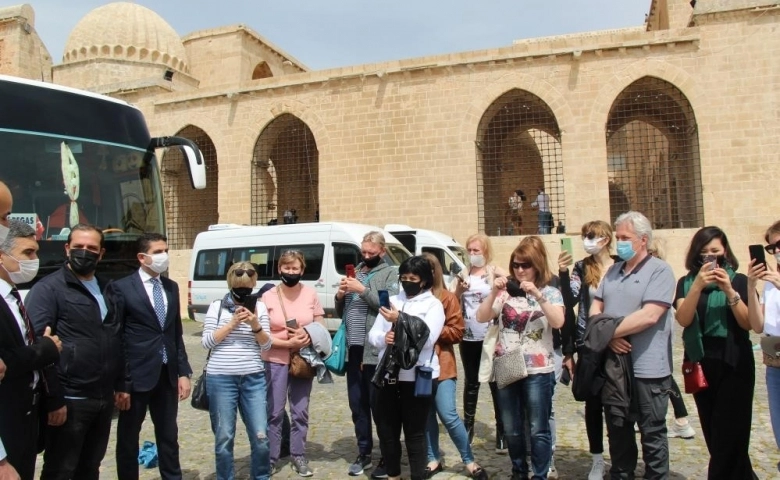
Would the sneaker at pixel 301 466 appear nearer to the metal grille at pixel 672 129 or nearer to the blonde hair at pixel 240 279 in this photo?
the blonde hair at pixel 240 279

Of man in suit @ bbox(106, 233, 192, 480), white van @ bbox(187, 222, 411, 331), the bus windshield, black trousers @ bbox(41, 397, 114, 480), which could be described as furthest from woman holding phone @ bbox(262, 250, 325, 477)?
white van @ bbox(187, 222, 411, 331)

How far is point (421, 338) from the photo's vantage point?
3395 millimetres

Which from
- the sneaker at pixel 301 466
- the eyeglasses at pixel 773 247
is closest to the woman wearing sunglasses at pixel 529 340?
the eyeglasses at pixel 773 247

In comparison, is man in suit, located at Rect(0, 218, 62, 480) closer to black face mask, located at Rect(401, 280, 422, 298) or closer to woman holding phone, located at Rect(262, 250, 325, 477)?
woman holding phone, located at Rect(262, 250, 325, 477)

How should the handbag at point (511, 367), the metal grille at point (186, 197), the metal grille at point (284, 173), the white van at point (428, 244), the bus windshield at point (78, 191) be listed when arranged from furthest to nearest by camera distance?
1. the metal grille at point (186, 197)
2. the metal grille at point (284, 173)
3. the white van at point (428, 244)
4. the bus windshield at point (78, 191)
5. the handbag at point (511, 367)

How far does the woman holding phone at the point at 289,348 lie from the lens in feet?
13.5

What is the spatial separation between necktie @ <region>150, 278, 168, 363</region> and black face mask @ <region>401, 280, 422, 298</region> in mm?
1511

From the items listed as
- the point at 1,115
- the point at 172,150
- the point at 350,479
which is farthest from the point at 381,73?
the point at 350,479

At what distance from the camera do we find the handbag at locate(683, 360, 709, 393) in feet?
10.6

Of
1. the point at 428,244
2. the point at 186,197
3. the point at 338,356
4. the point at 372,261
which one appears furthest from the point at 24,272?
the point at 186,197

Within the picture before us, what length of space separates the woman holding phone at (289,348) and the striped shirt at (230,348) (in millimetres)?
272

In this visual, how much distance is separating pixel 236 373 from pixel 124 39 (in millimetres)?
19623

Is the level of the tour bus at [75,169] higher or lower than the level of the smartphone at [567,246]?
higher

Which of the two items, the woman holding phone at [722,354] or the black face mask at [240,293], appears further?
the black face mask at [240,293]
